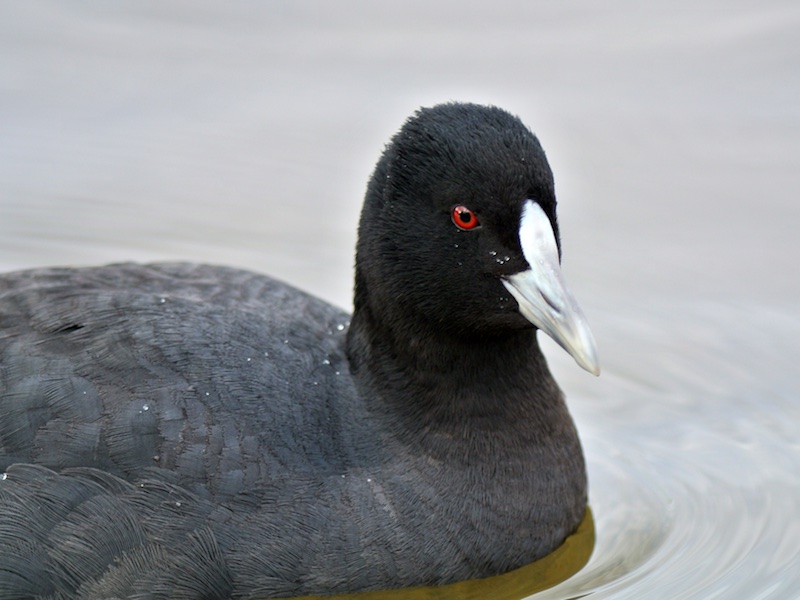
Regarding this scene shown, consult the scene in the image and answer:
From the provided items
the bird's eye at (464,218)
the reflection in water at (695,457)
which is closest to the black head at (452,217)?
the bird's eye at (464,218)

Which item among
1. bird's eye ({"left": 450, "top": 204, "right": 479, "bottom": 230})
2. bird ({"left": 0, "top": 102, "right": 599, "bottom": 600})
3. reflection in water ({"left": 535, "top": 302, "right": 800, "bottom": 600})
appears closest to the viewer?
bird ({"left": 0, "top": 102, "right": 599, "bottom": 600})

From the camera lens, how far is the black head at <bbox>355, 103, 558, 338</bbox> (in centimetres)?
626

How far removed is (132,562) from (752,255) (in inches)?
181

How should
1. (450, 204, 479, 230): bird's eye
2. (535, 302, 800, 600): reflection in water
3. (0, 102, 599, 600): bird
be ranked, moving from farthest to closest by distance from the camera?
(535, 302, 800, 600): reflection in water → (450, 204, 479, 230): bird's eye → (0, 102, 599, 600): bird

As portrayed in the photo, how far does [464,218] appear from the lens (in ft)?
20.8

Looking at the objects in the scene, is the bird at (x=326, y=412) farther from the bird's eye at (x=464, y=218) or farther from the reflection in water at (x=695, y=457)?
the reflection in water at (x=695, y=457)

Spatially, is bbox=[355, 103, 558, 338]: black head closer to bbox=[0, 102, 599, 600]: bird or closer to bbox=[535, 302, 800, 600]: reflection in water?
bbox=[0, 102, 599, 600]: bird

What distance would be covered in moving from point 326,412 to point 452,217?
0.98 m

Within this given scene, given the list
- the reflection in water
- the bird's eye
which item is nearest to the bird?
the bird's eye

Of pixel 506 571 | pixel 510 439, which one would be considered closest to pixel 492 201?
pixel 510 439

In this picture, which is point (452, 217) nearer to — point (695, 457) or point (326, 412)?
point (326, 412)

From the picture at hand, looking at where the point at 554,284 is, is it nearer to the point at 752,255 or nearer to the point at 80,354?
the point at 80,354

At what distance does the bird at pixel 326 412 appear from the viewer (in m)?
6.17

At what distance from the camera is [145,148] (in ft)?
33.4
